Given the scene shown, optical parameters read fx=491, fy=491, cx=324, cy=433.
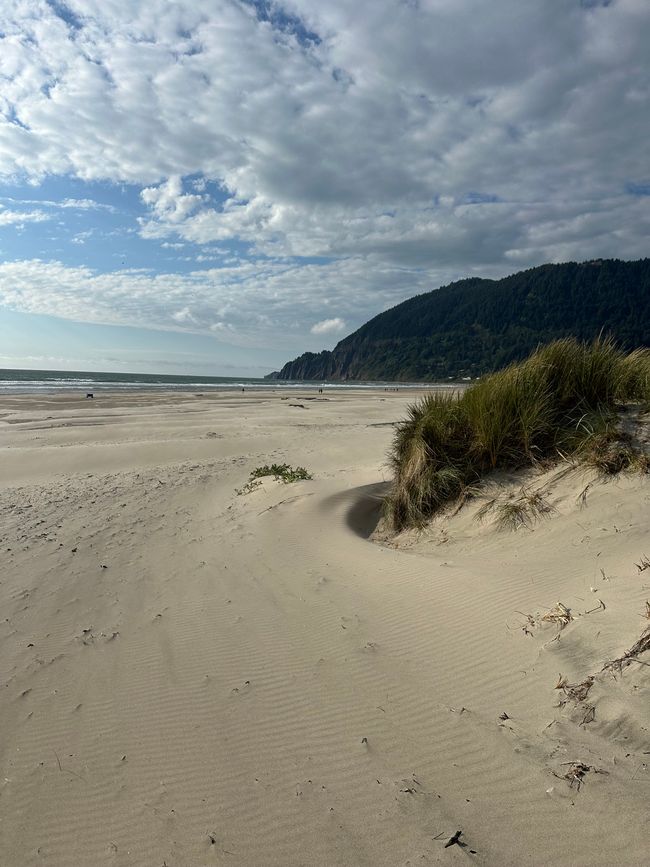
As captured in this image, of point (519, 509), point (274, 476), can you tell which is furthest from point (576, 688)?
point (274, 476)

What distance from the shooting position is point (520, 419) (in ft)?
19.3

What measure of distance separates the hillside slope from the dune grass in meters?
101

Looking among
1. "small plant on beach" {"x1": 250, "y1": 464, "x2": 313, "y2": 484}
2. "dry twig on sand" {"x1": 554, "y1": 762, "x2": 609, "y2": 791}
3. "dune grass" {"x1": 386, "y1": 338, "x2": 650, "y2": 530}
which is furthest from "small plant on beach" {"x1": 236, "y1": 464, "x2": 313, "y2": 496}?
"dry twig on sand" {"x1": 554, "y1": 762, "x2": 609, "y2": 791}

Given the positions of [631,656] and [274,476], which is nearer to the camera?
[631,656]

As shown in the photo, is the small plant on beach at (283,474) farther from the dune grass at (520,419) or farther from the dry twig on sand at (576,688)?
the dry twig on sand at (576,688)

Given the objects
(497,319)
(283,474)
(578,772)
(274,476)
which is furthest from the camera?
(497,319)

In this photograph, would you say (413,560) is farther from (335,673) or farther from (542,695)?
(542,695)

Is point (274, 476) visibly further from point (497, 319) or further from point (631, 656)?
point (497, 319)

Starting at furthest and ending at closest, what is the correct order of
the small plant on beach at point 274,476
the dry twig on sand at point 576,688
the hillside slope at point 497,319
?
1. the hillside slope at point 497,319
2. the small plant on beach at point 274,476
3. the dry twig on sand at point 576,688

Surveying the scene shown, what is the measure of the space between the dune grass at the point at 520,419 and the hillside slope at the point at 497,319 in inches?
3983

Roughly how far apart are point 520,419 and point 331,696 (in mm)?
4075

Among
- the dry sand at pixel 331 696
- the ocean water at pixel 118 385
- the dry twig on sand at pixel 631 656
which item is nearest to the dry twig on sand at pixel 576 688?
the dry sand at pixel 331 696

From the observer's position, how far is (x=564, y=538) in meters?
4.46

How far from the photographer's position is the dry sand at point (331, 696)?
209 cm
